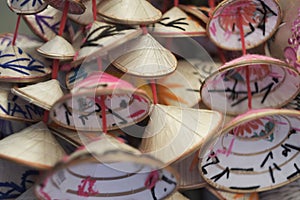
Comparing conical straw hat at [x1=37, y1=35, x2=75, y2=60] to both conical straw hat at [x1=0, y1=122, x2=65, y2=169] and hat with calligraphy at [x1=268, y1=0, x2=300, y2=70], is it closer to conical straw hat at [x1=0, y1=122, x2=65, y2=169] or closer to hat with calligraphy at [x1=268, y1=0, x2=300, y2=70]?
conical straw hat at [x1=0, y1=122, x2=65, y2=169]

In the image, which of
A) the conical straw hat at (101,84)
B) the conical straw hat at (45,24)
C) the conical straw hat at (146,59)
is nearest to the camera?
the conical straw hat at (101,84)

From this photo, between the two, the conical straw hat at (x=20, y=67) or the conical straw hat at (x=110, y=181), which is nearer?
the conical straw hat at (x=110, y=181)

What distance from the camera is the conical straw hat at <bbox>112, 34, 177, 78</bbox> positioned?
52 centimetres

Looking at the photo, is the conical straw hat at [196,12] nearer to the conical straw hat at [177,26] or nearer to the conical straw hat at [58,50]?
the conical straw hat at [177,26]

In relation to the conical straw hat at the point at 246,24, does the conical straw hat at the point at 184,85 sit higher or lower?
lower

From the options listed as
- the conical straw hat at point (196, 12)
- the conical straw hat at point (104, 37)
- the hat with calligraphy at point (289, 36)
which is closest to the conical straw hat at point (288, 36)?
the hat with calligraphy at point (289, 36)

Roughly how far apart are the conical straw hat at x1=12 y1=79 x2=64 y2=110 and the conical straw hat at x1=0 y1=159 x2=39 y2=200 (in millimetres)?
108

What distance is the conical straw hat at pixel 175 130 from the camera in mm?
492

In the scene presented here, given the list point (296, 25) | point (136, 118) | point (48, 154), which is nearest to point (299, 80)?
point (296, 25)

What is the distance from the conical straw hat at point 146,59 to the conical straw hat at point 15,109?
118 mm

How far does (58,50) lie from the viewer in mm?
530

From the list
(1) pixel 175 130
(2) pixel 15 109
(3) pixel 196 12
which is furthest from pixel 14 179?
(3) pixel 196 12

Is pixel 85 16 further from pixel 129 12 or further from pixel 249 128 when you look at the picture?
pixel 249 128

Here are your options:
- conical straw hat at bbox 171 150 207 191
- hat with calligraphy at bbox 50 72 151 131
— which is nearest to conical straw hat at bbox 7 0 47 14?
hat with calligraphy at bbox 50 72 151 131
